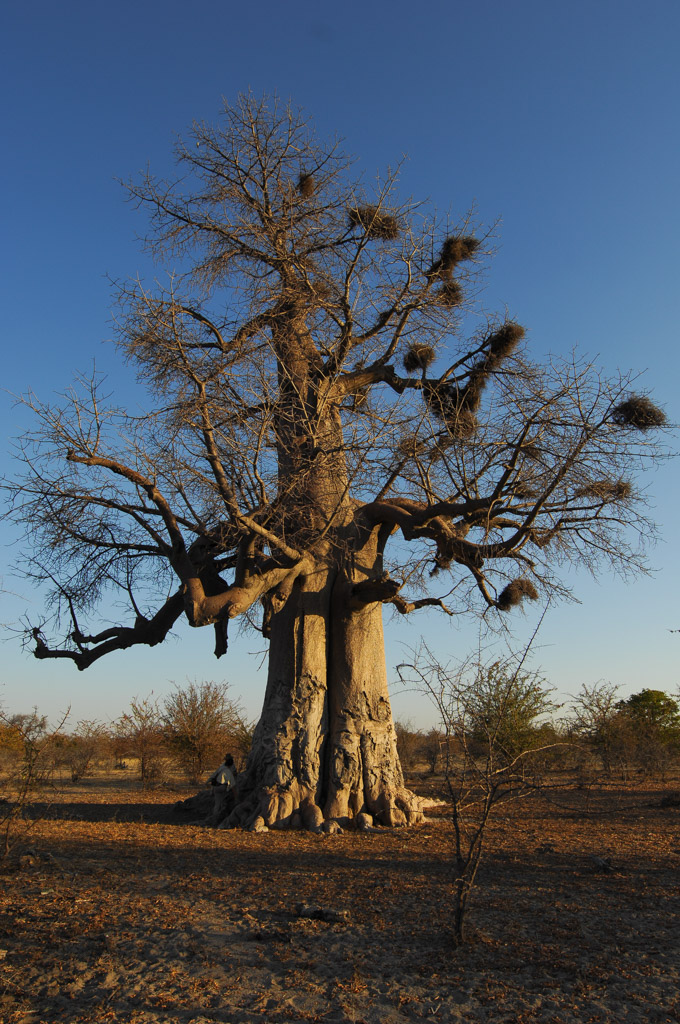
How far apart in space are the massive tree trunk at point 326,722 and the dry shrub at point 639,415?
11.1 ft

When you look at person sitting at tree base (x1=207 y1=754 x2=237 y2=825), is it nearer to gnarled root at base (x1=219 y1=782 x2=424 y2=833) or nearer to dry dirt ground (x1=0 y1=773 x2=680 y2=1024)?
gnarled root at base (x1=219 y1=782 x2=424 y2=833)

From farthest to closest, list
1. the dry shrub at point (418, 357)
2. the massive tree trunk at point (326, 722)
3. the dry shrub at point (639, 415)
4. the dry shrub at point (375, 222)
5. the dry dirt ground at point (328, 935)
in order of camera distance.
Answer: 1. the dry shrub at point (418, 357)
2. the dry shrub at point (375, 222)
3. the massive tree trunk at point (326, 722)
4. the dry shrub at point (639, 415)
5. the dry dirt ground at point (328, 935)

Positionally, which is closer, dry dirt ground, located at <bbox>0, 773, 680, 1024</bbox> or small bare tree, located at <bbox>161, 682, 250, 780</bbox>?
dry dirt ground, located at <bbox>0, 773, 680, 1024</bbox>

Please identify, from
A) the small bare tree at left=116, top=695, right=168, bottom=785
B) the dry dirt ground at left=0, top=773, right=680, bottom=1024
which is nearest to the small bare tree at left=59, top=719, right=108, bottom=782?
the small bare tree at left=116, top=695, right=168, bottom=785

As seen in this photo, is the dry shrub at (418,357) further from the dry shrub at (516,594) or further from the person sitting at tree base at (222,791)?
the person sitting at tree base at (222,791)

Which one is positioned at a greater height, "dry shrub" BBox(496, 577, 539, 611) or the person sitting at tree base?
"dry shrub" BBox(496, 577, 539, 611)

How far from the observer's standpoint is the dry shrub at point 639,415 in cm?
649

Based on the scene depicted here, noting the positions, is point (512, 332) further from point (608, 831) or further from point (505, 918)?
point (505, 918)

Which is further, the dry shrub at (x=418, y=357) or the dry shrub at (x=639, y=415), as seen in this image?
the dry shrub at (x=418, y=357)

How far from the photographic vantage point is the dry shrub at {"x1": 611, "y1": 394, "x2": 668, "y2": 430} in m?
6.49

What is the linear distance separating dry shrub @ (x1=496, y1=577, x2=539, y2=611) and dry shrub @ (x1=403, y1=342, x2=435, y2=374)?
2.79 meters

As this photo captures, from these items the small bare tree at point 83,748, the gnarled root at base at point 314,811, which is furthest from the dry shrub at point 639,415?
the small bare tree at point 83,748

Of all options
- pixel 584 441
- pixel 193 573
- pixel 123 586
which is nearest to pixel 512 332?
pixel 584 441

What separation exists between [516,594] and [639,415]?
8.31ft
